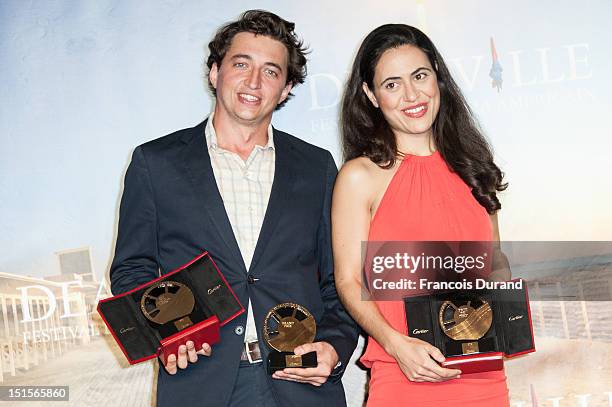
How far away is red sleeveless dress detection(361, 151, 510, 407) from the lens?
2.08 metres

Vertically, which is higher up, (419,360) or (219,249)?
(219,249)

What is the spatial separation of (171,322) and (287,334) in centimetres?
32

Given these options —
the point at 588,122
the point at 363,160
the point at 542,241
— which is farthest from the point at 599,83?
the point at 363,160

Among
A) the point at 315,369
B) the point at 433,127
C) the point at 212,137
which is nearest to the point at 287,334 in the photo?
the point at 315,369

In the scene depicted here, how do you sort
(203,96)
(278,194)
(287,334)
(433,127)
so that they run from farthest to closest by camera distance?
(203,96) → (433,127) → (278,194) → (287,334)

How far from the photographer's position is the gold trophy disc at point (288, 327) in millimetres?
2092

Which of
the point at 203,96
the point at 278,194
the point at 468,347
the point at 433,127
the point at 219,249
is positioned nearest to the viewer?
the point at 468,347

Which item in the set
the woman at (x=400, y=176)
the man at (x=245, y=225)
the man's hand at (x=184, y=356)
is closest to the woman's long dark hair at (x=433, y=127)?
the woman at (x=400, y=176)

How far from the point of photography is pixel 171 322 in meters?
2.03

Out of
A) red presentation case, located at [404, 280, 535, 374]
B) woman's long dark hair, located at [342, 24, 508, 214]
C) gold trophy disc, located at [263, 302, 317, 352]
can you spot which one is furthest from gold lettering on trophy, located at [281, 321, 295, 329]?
woman's long dark hair, located at [342, 24, 508, 214]

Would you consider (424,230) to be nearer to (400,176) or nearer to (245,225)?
(400,176)

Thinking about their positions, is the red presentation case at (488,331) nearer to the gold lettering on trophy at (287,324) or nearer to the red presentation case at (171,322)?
the gold lettering on trophy at (287,324)

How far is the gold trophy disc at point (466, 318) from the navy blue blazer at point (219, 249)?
379 millimetres

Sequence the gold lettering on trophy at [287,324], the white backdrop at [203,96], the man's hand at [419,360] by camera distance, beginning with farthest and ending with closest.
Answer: the white backdrop at [203,96], the gold lettering on trophy at [287,324], the man's hand at [419,360]
